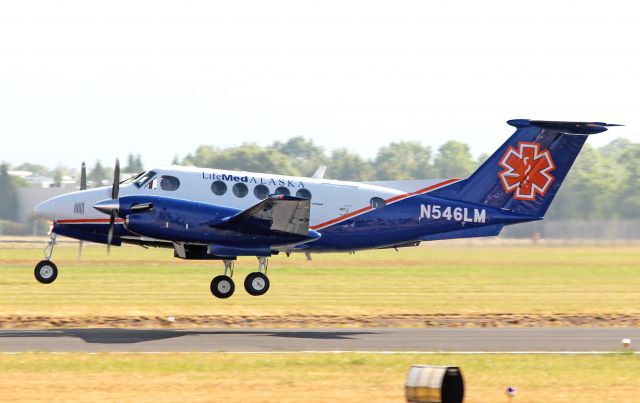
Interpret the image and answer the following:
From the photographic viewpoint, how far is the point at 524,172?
101ft

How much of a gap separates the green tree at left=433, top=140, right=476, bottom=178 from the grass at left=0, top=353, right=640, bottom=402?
343ft

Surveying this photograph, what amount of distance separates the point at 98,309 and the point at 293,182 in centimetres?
851

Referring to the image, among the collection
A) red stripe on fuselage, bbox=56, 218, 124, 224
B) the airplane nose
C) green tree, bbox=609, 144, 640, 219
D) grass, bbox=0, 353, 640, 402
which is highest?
green tree, bbox=609, 144, 640, 219

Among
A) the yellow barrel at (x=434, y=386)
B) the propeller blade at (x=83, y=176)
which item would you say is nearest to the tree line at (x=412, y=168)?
the propeller blade at (x=83, y=176)

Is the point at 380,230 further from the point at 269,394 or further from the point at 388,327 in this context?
the point at 269,394

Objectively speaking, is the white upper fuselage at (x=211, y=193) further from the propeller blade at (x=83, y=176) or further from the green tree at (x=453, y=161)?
the green tree at (x=453, y=161)

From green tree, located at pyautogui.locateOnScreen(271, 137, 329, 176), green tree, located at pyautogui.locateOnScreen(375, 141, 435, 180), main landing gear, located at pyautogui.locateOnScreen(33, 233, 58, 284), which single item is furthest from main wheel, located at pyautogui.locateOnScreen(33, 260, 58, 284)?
green tree, located at pyautogui.locateOnScreen(271, 137, 329, 176)

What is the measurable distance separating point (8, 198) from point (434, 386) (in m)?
83.2

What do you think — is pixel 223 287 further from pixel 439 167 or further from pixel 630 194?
pixel 439 167

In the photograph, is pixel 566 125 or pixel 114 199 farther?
pixel 566 125

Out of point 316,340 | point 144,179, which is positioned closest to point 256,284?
point 316,340

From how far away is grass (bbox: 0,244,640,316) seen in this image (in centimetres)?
3503

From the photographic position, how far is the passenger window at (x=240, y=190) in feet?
94.8

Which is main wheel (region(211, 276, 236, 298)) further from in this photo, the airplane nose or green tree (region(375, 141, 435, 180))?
green tree (region(375, 141, 435, 180))
